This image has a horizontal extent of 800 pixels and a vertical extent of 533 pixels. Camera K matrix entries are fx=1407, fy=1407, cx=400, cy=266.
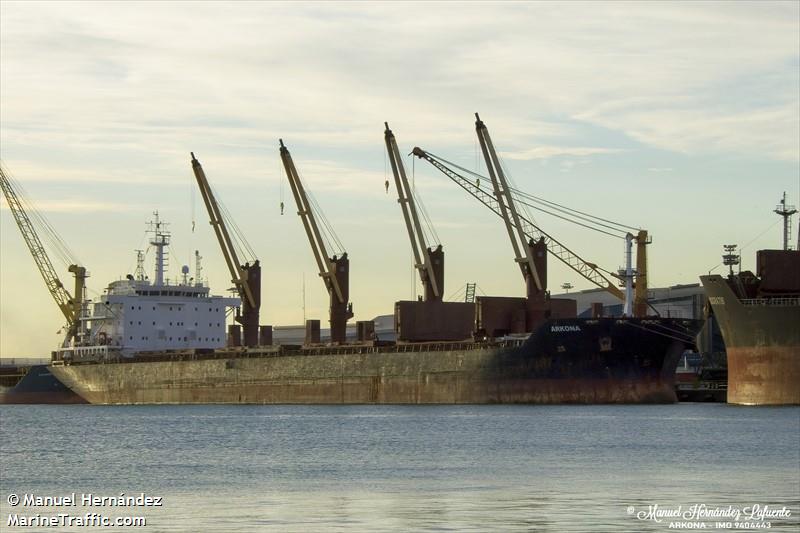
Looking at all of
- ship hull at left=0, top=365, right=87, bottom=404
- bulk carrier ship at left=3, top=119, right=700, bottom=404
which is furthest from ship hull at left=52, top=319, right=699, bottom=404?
ship hull at left=0, top=365, right=87, bottom=404

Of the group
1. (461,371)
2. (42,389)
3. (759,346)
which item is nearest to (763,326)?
(759,346)

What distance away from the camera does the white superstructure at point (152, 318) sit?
79.0 meters

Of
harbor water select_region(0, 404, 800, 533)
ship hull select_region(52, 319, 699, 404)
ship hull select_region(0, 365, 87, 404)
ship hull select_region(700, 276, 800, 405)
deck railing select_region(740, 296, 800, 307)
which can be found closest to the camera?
harbor water select_region(0, 404, 800, 533)

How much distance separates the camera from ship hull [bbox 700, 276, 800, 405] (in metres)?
51.5

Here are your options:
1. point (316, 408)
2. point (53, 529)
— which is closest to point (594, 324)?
point (316, 408)

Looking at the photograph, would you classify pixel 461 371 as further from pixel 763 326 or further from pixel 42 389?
pixel 42 389

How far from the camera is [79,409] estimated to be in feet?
230

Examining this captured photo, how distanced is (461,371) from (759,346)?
41.0ft

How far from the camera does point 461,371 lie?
58.6 meters

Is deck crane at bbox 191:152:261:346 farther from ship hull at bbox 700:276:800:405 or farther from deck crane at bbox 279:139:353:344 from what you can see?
ship hull at bbox 700:276:800:405

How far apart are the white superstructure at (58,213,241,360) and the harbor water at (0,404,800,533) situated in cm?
2666

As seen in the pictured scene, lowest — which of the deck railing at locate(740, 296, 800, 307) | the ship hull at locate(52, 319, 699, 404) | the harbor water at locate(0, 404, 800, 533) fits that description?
the harbor water at locate(0, 404, 800, 533)

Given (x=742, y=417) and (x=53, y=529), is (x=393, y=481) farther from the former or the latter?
(x=742, y=417)

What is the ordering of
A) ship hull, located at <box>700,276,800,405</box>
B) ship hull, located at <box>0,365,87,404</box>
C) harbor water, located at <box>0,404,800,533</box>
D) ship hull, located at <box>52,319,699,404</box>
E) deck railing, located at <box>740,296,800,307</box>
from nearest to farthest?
harbor water, located at <box>0,404,800,533</box> < ship hull, located at <box>700,276,800,405</box> < deck railing, located at <box>740,296,800,307</box> < ship hull, located at <box>52,319,699,404</box> < ship hull, located at <box>0,365,87,404</box>
